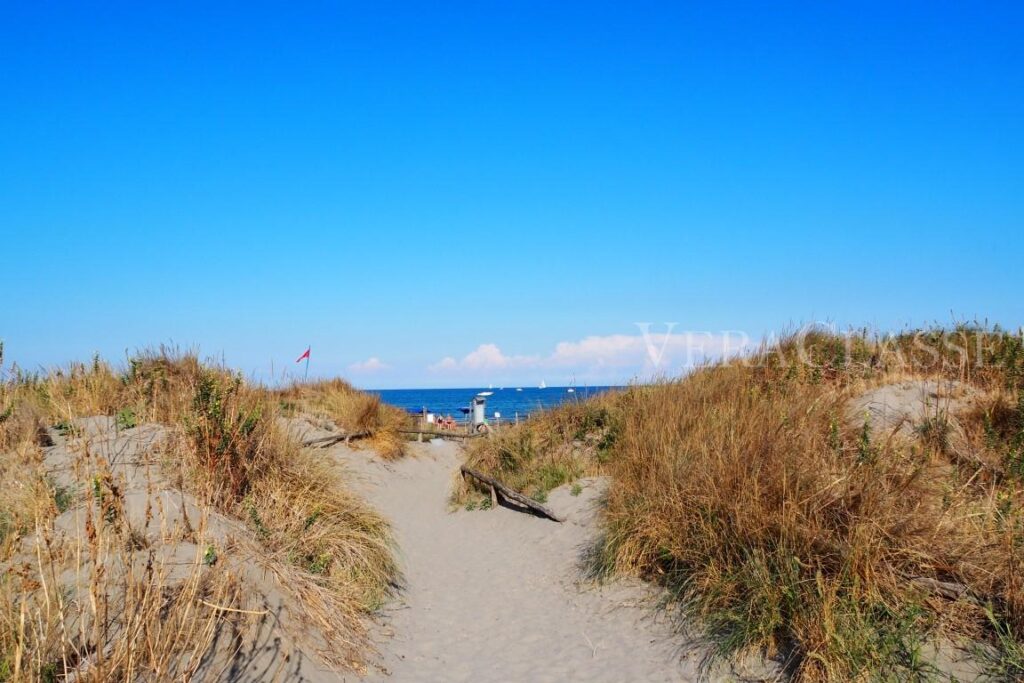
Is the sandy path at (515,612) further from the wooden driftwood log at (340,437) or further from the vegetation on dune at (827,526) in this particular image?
the wooden driftwood log at (340,437)

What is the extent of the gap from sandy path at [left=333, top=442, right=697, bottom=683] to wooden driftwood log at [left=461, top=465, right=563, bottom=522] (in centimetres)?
16

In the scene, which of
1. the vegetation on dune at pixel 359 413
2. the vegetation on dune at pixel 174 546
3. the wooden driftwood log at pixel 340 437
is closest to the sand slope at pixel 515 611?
the vegetation on dune at pixel 174 546

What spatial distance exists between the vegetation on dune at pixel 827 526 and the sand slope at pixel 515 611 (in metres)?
0.47

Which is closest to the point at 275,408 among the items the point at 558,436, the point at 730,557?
the point at 558,436

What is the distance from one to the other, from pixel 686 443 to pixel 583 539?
2.36 m

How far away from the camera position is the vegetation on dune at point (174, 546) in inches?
136

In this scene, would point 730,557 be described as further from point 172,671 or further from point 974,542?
point 172,671

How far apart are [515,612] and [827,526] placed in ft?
12.2

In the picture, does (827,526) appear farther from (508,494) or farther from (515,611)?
(508,494)

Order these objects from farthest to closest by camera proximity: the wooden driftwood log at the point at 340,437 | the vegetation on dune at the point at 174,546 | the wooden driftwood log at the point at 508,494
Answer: the wooden driftwood log at the point at 340,437
the wooden driftwood log at the point at 508,494
the vegetation on dune at the point at 174,546

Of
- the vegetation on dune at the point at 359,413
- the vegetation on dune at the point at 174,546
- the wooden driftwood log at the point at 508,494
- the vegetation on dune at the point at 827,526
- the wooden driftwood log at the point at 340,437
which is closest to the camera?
the vegetation on dune at the point at 174,546

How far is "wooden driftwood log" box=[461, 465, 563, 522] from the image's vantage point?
1069 cm

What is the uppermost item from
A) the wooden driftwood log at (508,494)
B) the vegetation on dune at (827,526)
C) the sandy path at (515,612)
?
the vegetation on dune at (827,526)

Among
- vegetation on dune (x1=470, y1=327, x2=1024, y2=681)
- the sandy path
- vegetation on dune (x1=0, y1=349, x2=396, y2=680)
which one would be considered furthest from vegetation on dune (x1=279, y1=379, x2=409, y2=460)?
vegetation on dune (x1=470, y1=327, x2=1024, y2=681)
